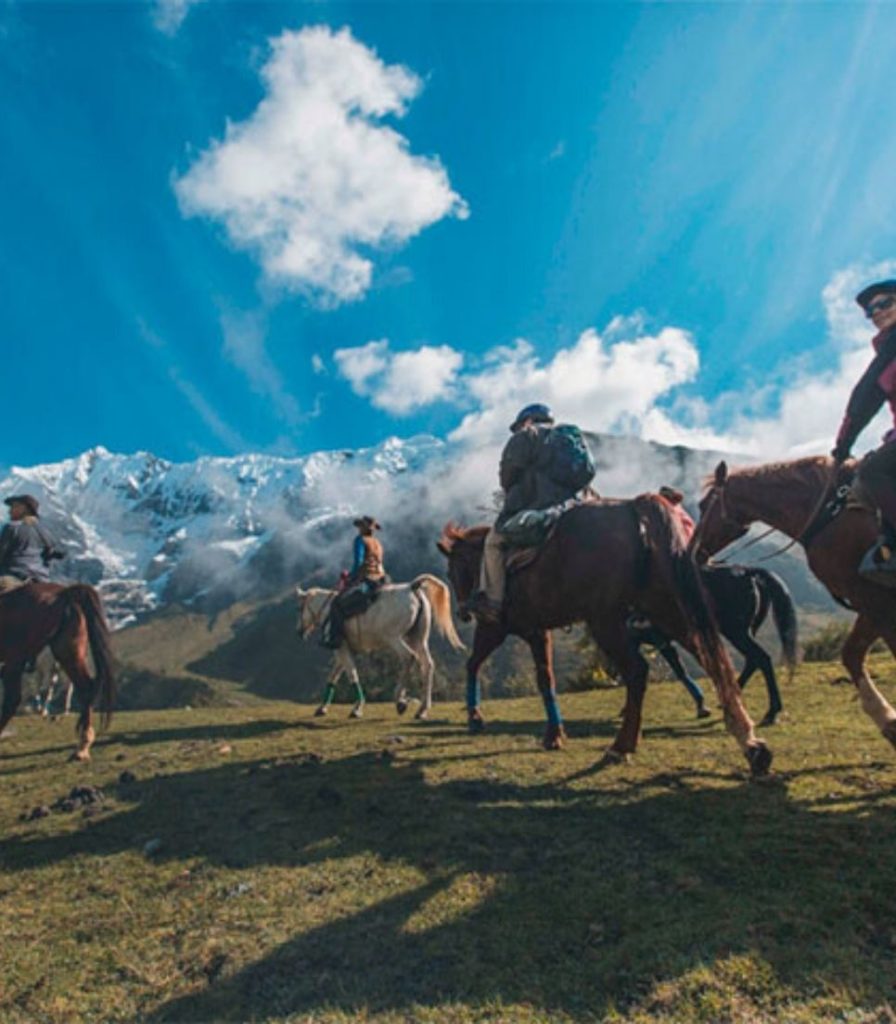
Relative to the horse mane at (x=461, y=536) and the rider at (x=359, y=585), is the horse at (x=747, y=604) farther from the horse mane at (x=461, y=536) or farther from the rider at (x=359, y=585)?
the rider at (x=359, y=585)

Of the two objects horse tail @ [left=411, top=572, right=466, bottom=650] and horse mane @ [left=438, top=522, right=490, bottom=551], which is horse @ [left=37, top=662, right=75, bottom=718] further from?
horse mane @ [left=438, top=522, right=490, bottom=551]

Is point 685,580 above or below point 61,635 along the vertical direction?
below

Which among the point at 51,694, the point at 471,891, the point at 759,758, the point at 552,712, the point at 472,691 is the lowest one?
the point at 471,891

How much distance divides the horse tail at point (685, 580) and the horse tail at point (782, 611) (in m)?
3.36

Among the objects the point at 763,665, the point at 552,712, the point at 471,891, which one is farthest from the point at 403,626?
the point at 471,891

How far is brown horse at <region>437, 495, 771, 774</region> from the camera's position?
5.96 meters

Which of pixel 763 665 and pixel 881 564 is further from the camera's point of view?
pixel 763 665

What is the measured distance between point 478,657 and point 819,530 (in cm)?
511

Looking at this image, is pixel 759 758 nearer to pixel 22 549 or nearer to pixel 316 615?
pixel 316 615

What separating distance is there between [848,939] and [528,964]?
147 centimetres

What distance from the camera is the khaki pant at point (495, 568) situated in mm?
8000

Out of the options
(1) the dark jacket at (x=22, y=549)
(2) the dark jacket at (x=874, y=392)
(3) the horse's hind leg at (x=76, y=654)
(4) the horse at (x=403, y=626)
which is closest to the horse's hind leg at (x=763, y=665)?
(2) the dark jacket at (x=874, y=392)

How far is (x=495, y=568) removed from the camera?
8.10m

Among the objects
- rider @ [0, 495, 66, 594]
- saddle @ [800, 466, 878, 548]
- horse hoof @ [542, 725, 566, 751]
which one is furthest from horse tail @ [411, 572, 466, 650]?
saddle @ [800, 466, 878, 548]
